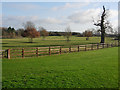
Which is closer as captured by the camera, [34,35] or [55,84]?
[55,84]

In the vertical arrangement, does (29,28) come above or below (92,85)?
above

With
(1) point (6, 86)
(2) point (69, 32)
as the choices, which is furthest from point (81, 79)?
(2) point (69, 32)

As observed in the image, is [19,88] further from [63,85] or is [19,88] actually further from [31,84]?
[63,85]

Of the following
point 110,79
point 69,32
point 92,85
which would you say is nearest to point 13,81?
point 92,85

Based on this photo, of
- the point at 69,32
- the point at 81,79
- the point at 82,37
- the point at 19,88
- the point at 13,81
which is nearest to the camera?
the point at 19,88

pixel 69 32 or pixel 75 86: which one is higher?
pixel 69 32

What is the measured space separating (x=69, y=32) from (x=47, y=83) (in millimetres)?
A: 47313

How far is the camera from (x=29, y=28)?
2164 inches

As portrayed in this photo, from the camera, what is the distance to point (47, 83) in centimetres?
609

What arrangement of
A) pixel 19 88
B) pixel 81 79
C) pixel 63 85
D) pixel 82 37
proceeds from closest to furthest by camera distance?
pixel 19 88, pixel 63 85, pixel 81 79, pixel 82 37

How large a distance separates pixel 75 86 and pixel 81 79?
104cm

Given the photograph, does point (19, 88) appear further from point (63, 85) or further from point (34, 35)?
point (34, 35)

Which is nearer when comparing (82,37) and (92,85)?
(92,85)

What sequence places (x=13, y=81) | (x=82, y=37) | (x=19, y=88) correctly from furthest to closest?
(x=82, y=37)
(x=13, y=81)
(x=19, y=88)
